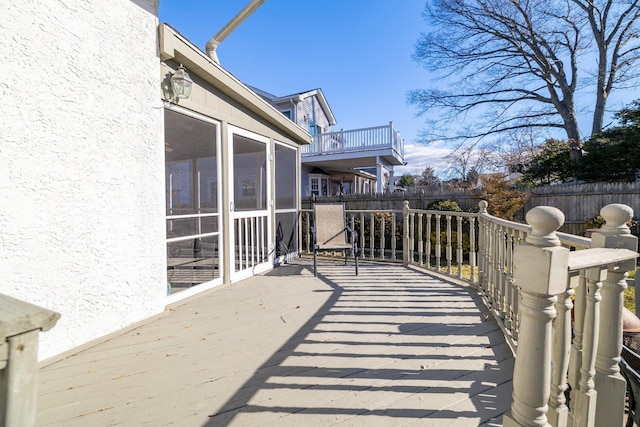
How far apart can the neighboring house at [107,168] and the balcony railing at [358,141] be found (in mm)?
8183

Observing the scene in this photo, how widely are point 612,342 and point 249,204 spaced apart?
168 inches

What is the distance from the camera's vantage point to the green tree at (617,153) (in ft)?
28.9

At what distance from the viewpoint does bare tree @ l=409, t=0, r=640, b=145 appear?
11773 millimetres

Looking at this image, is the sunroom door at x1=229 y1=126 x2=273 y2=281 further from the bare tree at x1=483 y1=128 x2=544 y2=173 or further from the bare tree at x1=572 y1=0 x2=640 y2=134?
the bare tree at x1=483 y1=128 x2=544 y2=173

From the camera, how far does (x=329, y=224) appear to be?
16.5 feet

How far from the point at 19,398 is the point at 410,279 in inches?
156

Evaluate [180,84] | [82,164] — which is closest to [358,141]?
[180,84]

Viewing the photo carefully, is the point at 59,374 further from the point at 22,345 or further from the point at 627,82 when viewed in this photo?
the point at 627,82

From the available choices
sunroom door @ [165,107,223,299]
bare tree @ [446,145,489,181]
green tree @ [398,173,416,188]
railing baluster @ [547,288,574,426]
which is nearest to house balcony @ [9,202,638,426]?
railing baluster @ [547,288,574,426]

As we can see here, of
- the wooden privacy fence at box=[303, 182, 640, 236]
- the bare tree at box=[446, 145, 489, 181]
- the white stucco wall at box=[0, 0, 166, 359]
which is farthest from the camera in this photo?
the bare tree at box=[446, 145, 489, 181]

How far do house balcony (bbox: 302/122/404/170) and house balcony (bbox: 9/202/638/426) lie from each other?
841 centimetres

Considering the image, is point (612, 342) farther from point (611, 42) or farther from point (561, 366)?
point (611, 42)

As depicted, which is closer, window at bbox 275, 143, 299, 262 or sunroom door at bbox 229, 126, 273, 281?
sunroom door at bbox 229, 126, 273, 281

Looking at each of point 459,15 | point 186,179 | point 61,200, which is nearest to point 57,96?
point 61,200
